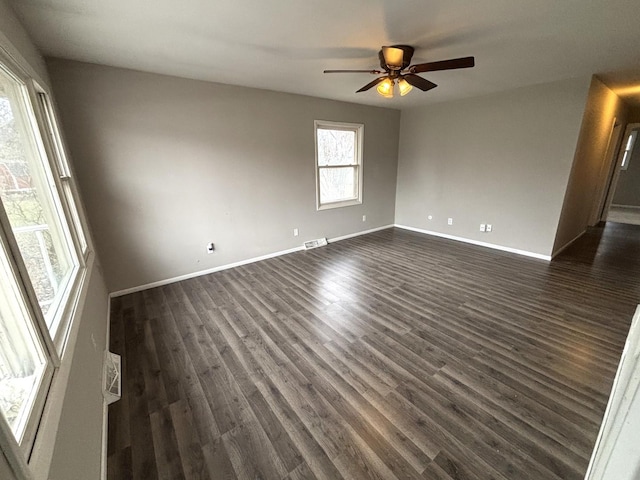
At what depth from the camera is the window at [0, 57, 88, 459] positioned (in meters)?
0.95

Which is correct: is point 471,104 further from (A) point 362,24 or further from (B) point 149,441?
(B) point 149,441

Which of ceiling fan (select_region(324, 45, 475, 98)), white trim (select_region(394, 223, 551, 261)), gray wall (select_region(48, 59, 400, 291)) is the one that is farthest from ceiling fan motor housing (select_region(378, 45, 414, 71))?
white trim (select_region(394, 223, 551, 261))

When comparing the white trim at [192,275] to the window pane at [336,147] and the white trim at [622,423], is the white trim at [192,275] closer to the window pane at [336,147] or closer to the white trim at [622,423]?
the window pane at [336,147]

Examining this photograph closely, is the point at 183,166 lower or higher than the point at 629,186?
higher

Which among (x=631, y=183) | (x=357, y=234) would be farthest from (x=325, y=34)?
(x=631, y=183)

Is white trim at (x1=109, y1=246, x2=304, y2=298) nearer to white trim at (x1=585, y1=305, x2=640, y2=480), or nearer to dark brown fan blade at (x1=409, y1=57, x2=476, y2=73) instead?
dark brown fan blade at (x1=409, y1=57, x2=476, y2=73)

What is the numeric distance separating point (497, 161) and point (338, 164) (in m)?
2.61

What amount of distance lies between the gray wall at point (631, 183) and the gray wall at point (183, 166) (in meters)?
8.36

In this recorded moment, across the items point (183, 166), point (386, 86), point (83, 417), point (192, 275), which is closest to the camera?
point (83, 417)

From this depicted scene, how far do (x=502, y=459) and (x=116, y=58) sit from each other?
4.29 metres

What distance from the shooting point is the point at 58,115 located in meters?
2.60

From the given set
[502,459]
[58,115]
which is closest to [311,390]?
[502,459]

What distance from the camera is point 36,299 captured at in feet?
3.63

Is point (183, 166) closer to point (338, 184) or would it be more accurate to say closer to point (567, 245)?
point (338, 184)
